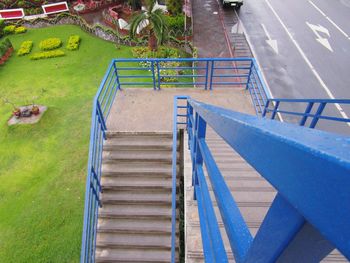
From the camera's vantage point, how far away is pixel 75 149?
984 centimetres

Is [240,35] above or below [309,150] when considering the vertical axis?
below

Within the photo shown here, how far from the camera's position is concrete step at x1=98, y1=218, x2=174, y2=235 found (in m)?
6.08

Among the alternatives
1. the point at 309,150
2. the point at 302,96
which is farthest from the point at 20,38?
the point at 309,150

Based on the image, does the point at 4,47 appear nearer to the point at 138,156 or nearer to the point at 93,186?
the point at 138,156

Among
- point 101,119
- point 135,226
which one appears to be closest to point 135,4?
point 101,119

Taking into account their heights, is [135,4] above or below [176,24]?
above

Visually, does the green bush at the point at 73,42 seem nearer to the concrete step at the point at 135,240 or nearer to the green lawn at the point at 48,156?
the green lawn at the point at 48,156

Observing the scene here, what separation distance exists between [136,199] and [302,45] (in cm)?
1486

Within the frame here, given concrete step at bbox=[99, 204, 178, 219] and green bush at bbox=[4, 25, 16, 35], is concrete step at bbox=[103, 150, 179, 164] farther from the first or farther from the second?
green bush at bbox=[4, 25, 16, 35]

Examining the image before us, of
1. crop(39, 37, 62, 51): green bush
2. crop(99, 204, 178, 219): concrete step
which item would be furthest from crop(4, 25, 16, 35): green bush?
crop(99, 204, 178, 219): concrete step

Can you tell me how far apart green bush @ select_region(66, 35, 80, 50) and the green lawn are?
1.28ft

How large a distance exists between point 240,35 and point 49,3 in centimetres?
1607

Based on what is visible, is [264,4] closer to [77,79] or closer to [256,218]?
[77,79]

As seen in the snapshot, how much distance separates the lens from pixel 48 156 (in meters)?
9.66
